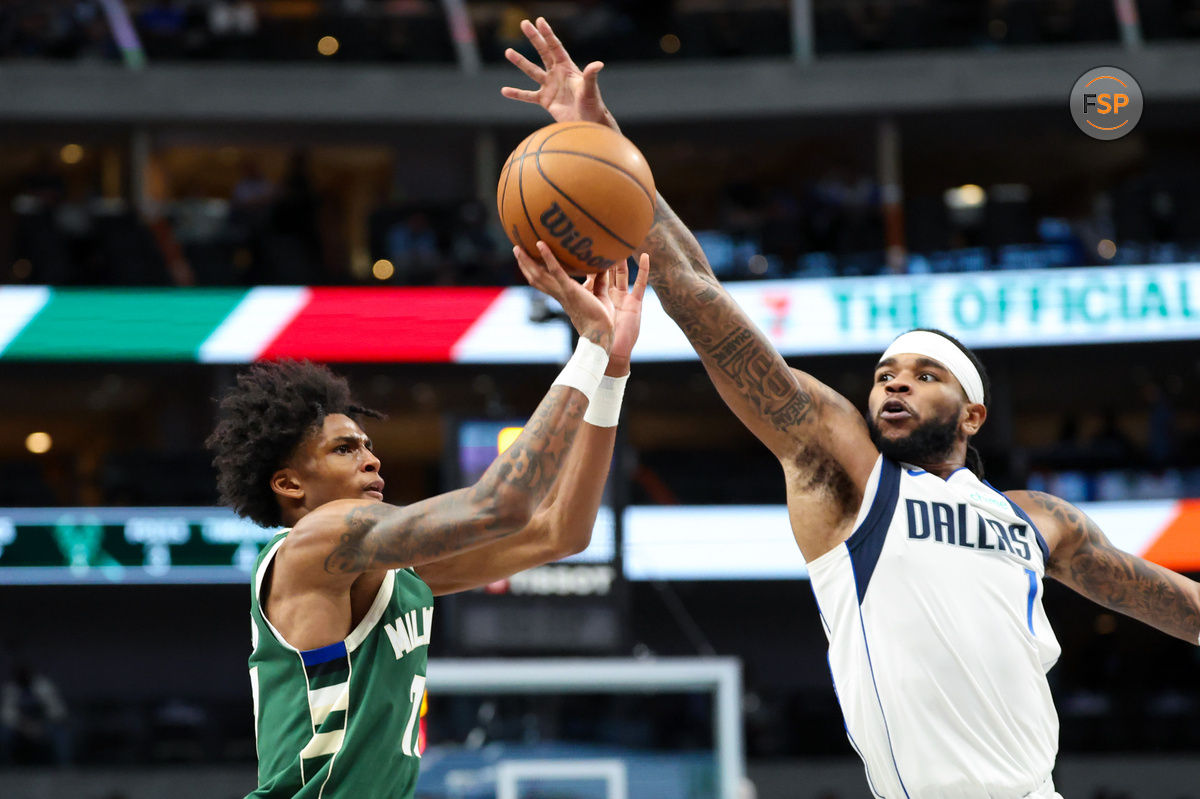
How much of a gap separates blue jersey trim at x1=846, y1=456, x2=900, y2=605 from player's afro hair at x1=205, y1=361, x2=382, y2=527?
1.34 meters

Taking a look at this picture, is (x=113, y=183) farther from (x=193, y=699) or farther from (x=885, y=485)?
(x=885, y=485)

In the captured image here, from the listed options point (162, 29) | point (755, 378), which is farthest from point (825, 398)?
point (162, 29)

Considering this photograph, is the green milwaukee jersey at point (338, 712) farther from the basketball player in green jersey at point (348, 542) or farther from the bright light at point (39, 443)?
the bright light at point (39, 443)

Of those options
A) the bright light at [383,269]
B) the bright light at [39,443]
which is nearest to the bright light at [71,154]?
the bright light at [39,443]

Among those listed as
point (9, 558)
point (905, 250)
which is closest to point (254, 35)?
point (9, 558)

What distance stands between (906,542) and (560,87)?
1490 mm

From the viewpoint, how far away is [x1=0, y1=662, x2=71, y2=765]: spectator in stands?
1317 centimetres

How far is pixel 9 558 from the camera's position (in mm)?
13281

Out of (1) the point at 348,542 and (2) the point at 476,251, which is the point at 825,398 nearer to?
(1) the point at 348,542

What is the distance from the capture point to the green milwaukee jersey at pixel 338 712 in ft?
10.5

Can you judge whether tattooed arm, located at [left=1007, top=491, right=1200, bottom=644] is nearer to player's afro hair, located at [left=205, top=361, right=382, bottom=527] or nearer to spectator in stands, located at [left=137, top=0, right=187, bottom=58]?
player's afro hair, located at [left=205, top=361, right=382, bottom=527]

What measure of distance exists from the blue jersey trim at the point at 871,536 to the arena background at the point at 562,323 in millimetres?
6148

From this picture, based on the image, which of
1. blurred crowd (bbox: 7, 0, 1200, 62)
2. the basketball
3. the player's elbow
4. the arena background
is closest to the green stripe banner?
the arena background

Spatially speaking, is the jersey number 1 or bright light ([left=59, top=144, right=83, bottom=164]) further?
bright light ([left=59, top=144, right=83, bottom=164])
